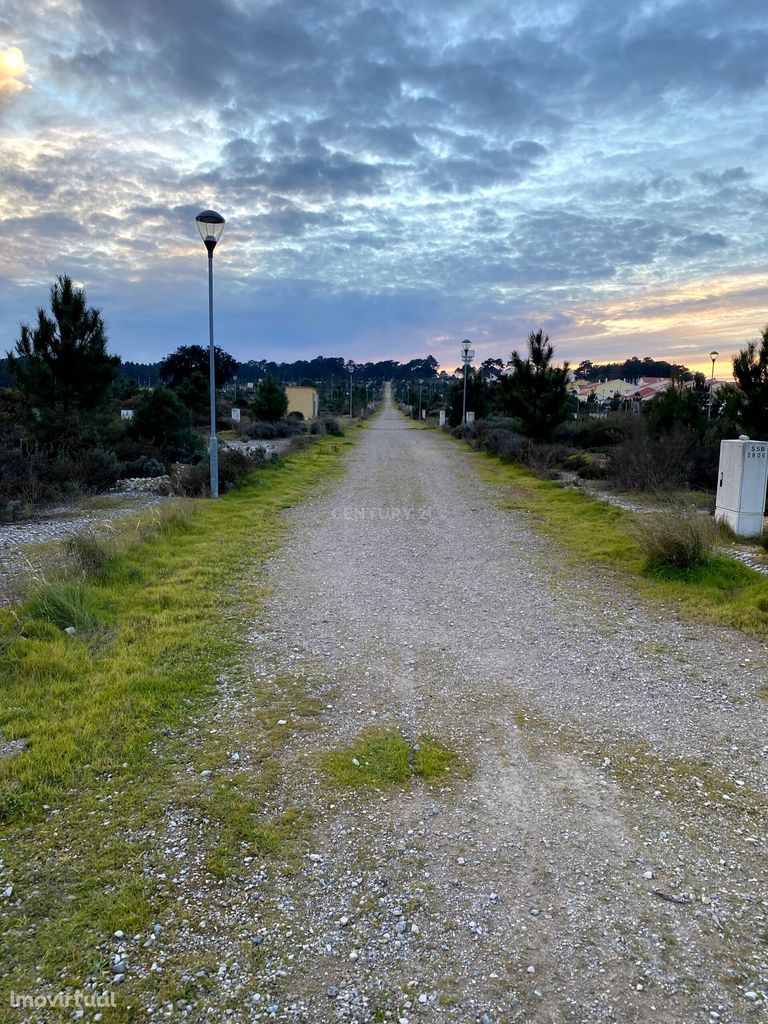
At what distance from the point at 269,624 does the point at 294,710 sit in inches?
65.9

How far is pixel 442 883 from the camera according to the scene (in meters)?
2.64

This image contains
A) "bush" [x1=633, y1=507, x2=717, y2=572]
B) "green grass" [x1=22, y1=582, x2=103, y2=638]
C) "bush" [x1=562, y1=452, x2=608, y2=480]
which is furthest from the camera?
"bush" [x1=562, y1=452, x2=608, y2=480]

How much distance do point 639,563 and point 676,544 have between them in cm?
53

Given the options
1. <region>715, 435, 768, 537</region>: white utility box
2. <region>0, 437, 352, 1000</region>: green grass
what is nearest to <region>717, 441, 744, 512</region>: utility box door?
<region>715, 435, 768, 537</region>: white utility box

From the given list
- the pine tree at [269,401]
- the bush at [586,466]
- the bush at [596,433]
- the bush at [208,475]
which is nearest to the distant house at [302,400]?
the pine tree at [269,401]

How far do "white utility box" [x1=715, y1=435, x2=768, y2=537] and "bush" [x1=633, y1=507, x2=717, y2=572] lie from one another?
1.28 m

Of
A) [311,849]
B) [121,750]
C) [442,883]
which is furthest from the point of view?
[121,750]

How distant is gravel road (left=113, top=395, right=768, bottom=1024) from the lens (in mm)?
2180

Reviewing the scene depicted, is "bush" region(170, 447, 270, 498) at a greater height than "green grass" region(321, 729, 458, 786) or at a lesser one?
greater

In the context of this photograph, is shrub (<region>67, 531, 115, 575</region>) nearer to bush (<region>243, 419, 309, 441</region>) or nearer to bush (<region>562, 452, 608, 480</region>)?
bush (<region>562, 452, 608, 480</region>)

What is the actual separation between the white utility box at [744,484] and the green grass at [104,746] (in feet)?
20.5

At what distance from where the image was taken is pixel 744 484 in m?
8.45

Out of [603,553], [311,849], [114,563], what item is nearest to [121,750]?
[311,849]

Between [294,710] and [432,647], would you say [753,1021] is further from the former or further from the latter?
[432,647]
